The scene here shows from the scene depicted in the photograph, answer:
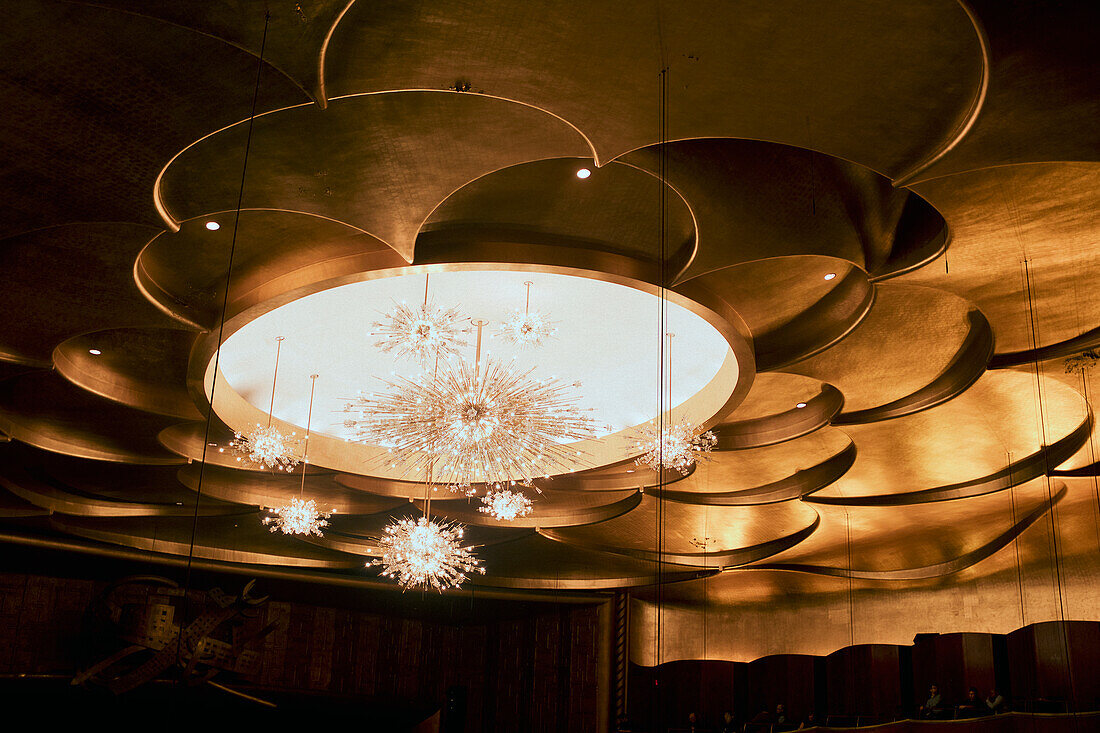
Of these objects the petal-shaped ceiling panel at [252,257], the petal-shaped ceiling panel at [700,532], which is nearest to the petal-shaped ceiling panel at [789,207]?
the petal-shaped ceiling panel at [252,257]

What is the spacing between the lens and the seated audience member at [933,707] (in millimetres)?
12828

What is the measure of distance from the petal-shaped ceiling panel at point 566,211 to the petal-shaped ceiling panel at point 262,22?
236 centimetres

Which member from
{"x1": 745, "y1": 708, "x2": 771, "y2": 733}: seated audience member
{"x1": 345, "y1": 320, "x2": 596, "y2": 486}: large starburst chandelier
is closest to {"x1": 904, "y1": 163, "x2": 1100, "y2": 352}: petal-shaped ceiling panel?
{"x1": 345, "y1": 320, "x2": 596, "y2": 486}: large starburst chandelier

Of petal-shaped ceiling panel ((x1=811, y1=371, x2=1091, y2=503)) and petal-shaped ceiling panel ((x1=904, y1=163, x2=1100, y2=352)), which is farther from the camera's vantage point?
petal-shaped ceiling panel ((x1=811, y1=371, x2=1091, y2=503))

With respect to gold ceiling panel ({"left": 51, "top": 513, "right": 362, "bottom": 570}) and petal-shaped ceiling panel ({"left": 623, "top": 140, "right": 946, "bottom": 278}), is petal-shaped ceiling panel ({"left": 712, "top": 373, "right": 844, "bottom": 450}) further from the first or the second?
gold ceiling panel ({"left": 51, "top": 513, "right": 362, "bottom": 570})

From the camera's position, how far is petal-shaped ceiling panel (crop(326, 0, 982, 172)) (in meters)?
5.02

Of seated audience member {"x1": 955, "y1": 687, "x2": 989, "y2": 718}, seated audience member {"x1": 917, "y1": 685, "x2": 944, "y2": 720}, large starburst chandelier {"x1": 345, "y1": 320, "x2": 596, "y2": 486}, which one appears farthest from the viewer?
seated audience member {"x1": 917, "y1": 685, "x2": 944, "y2": 720}

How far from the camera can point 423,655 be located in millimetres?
18891

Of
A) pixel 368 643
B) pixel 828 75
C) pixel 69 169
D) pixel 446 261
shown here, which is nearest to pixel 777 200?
pixel 828 75

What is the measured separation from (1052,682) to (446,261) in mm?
11470

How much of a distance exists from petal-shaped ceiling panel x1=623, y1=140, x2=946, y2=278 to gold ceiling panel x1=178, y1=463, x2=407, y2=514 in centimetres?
830

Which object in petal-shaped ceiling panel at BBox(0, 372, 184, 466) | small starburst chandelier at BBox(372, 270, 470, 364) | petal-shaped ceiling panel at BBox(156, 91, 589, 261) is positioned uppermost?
petal-shaped ceiling panel at BBox(156, 91, 589, 261)

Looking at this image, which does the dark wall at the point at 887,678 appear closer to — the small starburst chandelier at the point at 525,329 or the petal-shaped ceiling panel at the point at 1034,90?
the small starburst chandelier at the point at 525,329

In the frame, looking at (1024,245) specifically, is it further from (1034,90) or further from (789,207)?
(1034,90)
